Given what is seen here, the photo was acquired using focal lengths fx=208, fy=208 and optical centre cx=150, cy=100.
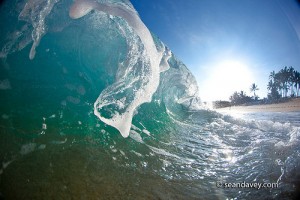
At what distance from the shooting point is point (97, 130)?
14.3 ft

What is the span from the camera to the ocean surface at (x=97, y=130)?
2.54 meters

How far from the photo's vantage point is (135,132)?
5.05 m

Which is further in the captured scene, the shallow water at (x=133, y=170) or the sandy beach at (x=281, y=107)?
the sandy beach at (x=281, y=107)

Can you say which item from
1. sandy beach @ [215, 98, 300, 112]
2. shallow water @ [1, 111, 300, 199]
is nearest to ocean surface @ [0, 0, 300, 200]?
shallow water @ [1, 111, 300, 199]

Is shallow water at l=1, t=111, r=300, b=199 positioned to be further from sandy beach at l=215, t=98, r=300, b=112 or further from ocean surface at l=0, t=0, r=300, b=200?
sandy beach at l=215, t=98, r=300, b=112

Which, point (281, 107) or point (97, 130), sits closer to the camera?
point (97, 130)

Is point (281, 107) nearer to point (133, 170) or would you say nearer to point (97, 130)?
point (97, 130)

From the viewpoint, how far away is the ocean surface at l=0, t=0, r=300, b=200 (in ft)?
8.34

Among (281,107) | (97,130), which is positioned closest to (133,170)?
(97,130)

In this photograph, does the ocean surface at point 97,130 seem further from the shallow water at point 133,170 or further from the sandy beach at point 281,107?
the sandy beach at point 281,107

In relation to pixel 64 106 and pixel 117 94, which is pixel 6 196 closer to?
pixel 64 106

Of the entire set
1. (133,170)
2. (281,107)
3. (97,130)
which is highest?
(97,130)

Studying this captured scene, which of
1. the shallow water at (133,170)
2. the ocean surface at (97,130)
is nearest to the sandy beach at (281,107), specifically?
the ocean surface at (97,130)

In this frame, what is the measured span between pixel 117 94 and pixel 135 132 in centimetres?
103
